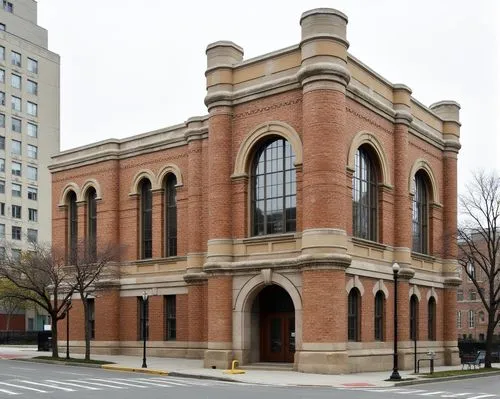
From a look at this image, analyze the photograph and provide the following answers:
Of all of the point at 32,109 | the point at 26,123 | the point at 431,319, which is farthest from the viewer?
the point at 32,109

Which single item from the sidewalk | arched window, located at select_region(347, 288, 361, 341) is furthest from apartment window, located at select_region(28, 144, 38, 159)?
arched window, located at select_region(347, 288, 361, 341)

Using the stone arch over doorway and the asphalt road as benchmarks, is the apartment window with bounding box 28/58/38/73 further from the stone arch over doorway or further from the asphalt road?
the asphalt road

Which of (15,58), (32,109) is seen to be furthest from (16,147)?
(15,58)

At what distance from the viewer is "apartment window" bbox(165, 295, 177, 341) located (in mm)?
43312

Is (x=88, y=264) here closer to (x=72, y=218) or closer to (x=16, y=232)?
(x=72, y=218)

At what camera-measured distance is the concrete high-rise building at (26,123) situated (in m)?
96.2

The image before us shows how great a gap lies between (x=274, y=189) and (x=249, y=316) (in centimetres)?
612

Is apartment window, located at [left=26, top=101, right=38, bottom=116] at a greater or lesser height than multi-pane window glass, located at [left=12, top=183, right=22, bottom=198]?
greater

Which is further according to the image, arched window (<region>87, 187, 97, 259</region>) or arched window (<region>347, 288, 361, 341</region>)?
arched window (<region>87, 187, 97, 259</region>)

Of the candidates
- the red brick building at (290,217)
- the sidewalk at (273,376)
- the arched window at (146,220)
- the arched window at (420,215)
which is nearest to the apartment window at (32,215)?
the red brick building at (290,217)

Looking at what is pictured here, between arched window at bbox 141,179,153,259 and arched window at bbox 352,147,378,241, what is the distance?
13998 millimetres

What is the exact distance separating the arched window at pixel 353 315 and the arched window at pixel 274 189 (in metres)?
4.15

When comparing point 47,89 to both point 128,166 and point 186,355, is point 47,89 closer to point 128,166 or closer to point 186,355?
point 128,166

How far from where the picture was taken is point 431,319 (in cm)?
4356
